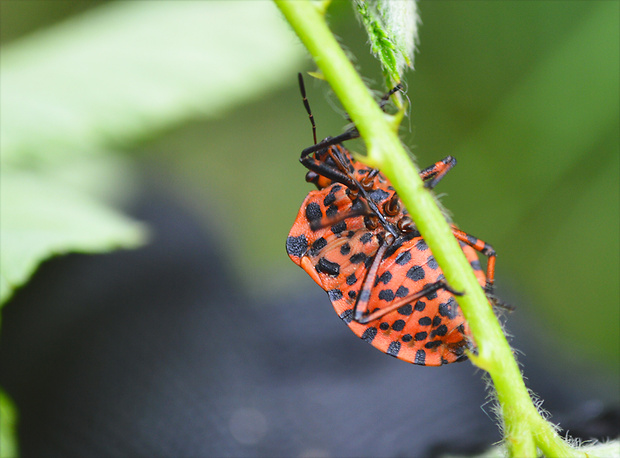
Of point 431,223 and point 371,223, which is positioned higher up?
point 371,223

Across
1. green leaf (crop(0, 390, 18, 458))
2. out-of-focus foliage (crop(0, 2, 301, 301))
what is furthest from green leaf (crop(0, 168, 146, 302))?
green leaf (crop(0, 390, 18, 458))

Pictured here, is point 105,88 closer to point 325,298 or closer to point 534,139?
point 325,298

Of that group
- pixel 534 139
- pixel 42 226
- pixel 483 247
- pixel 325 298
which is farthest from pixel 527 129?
pixel 42 226

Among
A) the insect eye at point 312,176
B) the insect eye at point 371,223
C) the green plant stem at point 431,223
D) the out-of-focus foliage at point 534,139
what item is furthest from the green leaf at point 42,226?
the out-of-focus foliage at point 534,139

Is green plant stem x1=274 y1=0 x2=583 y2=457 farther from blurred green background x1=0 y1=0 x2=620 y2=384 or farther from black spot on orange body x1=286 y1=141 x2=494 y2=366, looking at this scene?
blurred green background x1=0 y1=0 x2=620 y2=384

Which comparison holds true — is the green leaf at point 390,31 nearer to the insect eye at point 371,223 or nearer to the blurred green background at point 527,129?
the insect eye at point 371,223

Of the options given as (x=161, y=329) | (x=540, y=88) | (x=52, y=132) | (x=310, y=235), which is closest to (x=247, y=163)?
(x=161, y=329)
